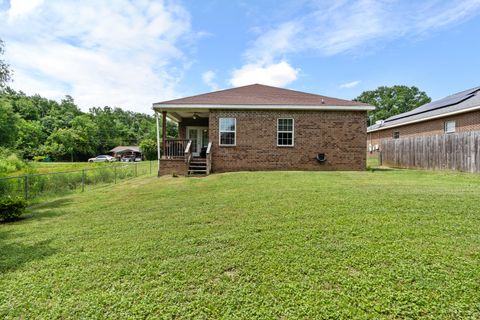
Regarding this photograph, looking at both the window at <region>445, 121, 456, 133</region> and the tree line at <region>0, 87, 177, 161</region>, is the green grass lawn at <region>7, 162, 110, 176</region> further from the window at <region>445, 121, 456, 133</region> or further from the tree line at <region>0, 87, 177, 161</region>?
the window at <region>445, 121, 456, 133</region>

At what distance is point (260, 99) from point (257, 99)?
16cm

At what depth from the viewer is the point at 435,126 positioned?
1627 cm

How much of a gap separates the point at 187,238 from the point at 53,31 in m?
12.2

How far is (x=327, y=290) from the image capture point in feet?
7.84

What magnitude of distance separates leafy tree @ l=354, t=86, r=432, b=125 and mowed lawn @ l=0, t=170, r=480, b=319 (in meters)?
60.7

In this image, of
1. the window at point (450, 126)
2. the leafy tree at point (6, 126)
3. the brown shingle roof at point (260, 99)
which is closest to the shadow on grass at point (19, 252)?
the brown shingle roof at point (260, 99)

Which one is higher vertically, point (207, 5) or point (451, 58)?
point (451, 58)

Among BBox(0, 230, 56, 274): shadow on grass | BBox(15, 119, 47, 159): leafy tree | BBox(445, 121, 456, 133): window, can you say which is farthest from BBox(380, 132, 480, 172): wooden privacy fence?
BBox(15, 119, 47, 159): leafy tree

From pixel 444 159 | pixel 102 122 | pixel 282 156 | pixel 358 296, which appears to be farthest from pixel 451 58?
pixel 102 122

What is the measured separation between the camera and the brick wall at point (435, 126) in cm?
1335

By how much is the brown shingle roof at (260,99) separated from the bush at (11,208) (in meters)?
7.30

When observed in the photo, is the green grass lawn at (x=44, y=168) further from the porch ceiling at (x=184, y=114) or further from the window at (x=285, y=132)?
the window at (x=285, y=132)

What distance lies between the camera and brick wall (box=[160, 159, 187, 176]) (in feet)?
37.6

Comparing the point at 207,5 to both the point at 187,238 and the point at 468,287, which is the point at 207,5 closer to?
the point at 187,238
